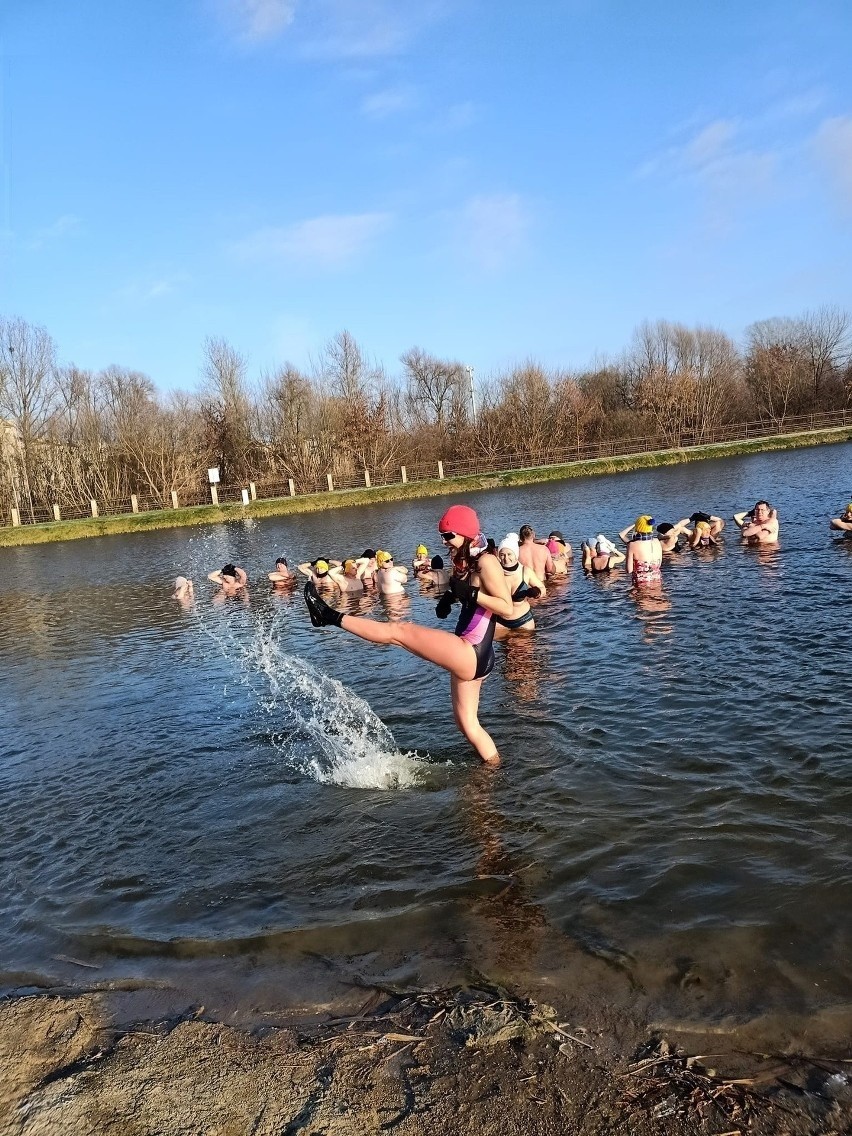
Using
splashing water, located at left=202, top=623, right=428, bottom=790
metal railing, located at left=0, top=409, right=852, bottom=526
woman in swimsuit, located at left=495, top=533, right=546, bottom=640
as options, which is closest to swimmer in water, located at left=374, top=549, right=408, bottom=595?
woman in swimsuit, located at left=495, top=533, right=546, bottom=640

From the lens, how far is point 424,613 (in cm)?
1498

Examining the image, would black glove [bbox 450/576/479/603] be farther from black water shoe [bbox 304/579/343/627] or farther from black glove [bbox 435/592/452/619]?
black water shoe [bbox 304/579/343/627]

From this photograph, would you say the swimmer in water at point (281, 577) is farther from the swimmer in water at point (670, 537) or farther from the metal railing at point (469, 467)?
the metal railing at point (469, 467)

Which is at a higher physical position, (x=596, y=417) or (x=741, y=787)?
(x=596, y=417)

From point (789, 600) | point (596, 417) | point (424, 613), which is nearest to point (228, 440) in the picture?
point (596, 417)

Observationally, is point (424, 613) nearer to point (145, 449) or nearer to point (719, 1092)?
point (719, 1092)

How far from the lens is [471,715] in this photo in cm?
695

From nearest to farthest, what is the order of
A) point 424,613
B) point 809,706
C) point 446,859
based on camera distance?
point 446,859
point 809,706
point 424,613

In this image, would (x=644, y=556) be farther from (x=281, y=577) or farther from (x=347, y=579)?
(x=281, y=577)

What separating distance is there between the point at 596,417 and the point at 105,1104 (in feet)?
222

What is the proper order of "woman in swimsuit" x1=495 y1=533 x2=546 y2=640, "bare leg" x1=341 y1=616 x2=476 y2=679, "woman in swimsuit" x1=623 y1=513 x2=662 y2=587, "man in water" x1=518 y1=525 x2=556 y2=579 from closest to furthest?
"bare leg" x1=341 y1=616 x2=476 y2=679 < "woman in swimsuit" x1=495 y1=533 x2=546 y2=640 < "woman in swimsuit" x1=623 y1=513 x2=662 y2=587 < "man in water" x1=518 y1=525 x2=556 y2=579

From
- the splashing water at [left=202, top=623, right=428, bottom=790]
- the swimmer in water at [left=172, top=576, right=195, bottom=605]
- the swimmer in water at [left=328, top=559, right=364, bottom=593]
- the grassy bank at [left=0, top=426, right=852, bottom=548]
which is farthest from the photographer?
the grassy bank at [left=0, top=426, right=852, bottom=548]

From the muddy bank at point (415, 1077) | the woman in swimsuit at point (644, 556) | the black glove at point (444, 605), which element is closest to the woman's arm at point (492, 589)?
the black glove at point (444, 605)

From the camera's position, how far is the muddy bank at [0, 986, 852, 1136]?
10.2 feet
